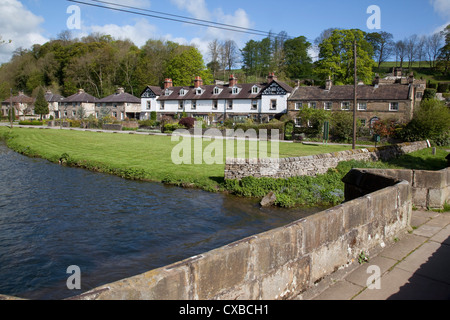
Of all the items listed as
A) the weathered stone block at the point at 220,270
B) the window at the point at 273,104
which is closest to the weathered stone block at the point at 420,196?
the weathered stone block at the point at 220,270

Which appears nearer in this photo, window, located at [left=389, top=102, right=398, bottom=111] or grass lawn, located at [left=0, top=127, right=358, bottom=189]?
grass lawn, located at [left=0, top=127, right=358, bottom=189]

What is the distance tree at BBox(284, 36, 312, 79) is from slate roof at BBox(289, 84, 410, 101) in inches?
1444

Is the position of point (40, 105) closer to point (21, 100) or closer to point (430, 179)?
point (21, 100)

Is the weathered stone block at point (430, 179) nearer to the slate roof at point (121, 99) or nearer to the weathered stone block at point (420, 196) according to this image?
the weathered stone block at point (420, 196)

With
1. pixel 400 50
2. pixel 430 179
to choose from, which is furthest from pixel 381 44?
pixel 430 179

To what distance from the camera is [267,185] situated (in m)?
16.0

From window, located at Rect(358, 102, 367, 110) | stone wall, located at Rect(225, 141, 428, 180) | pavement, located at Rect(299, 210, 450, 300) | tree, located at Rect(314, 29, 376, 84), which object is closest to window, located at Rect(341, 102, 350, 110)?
window, located at Rect(358, 102, 367, 110)

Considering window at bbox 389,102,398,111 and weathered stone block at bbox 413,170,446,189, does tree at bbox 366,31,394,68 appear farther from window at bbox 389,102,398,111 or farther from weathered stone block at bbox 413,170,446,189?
weathered stone block at bbox 413,170,446,189

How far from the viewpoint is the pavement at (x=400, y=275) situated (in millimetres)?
4590

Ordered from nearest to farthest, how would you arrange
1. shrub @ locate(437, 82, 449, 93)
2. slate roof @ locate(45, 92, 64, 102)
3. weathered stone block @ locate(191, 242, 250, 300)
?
weathered stone block @ locate(191, 242, 250, 300) → shrub @ locate(437, 82, 449, 93) → slate roof @ locate(45, 92, 64, 102)

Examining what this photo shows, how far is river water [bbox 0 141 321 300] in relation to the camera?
791cm

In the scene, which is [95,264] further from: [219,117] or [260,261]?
[219,117]

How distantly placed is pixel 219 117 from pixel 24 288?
5002cm
